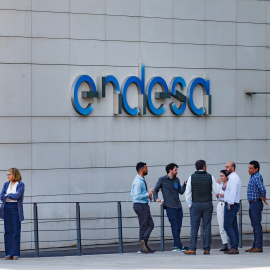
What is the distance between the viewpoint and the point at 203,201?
18.4 meters

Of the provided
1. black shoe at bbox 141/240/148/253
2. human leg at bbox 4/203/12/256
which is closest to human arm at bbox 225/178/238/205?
black shoe at bbox 141/240/148/253

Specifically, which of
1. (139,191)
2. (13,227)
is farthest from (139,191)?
(13,227)

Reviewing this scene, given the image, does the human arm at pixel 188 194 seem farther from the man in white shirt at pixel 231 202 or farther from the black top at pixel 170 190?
the black top at pixel 170 190

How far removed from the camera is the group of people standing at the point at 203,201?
18.4 m

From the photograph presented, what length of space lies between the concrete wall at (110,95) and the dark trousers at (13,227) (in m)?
2.31

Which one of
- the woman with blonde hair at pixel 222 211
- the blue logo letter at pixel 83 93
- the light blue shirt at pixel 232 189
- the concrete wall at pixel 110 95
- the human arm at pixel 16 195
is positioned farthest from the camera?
the blue logo letter at pixel 83 93

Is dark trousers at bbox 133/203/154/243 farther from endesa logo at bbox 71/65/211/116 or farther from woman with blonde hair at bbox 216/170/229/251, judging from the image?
endesa logo at bbox 71/65/211/116

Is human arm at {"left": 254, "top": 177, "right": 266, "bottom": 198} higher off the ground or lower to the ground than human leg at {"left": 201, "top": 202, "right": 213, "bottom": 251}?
higher

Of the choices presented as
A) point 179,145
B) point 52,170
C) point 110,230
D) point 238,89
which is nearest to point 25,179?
point 52,170

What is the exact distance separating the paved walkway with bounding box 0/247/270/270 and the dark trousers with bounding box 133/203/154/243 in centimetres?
44

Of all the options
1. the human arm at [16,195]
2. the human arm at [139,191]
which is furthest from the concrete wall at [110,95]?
the human arm at [139,191]

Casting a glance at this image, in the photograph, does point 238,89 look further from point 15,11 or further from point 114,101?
point 15,11

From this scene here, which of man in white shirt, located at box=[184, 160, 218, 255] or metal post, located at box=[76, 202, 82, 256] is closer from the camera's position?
man in white shirt, located at box=[184, 160, 218, 255]

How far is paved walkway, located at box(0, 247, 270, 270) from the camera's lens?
54.6 ft
